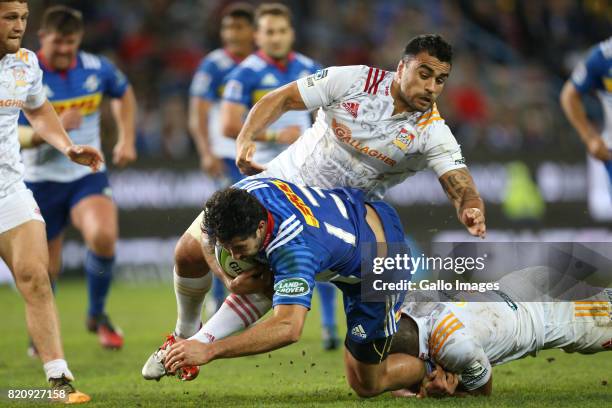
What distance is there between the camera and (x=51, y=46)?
326 inches

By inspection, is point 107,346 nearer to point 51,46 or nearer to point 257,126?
point 51,46

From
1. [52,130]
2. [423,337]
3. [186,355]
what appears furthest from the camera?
[52,130]

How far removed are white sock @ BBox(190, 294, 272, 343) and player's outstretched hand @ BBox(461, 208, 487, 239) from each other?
119 cm

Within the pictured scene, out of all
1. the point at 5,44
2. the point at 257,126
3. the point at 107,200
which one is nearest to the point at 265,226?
the point at 257,126

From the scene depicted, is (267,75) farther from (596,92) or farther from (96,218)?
(596,92)

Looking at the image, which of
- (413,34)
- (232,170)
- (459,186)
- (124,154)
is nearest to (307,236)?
(459,186)

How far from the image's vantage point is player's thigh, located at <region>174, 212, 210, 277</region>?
18.9ft

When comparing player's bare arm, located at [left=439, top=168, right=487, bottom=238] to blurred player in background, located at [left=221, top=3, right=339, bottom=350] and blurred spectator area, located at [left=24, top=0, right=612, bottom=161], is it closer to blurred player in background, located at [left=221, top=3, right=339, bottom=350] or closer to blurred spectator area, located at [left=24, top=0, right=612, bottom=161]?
blurred player in background, located at [left=221, top=3, right=339, bottom=350]

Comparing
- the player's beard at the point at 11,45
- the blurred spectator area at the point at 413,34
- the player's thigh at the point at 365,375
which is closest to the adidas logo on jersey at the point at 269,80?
the player's beard at the point at 11,45

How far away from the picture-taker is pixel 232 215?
479 centimetres

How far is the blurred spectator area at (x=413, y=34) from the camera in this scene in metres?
14.7

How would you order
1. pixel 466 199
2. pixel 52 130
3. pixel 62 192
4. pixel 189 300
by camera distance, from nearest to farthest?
pixel 466 199 → pixel 189 300 → pixel 52 130 → pixel 62 192

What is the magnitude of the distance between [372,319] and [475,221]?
813 millimetres

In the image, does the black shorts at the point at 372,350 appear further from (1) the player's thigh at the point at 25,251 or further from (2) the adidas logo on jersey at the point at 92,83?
(2) the adidas logo on jersey at the point at 92,83
